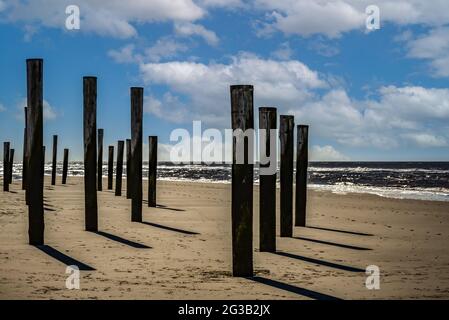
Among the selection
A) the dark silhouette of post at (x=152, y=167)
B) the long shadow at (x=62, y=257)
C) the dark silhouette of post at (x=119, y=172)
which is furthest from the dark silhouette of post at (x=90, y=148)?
the dark silhouette of post at (x=119, y=172)

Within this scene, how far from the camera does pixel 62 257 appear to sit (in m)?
8.14

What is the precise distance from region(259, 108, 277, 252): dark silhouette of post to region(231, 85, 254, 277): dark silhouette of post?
153 centimetres

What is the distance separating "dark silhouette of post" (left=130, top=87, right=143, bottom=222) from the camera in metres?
12.2

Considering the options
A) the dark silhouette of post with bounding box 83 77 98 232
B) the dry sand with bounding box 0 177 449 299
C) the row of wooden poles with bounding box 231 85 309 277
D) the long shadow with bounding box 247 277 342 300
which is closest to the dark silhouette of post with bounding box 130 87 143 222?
the dry sand with bounding box 0 177 449 299

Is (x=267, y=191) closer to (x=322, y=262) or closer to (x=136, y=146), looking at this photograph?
(x=322, y=262)

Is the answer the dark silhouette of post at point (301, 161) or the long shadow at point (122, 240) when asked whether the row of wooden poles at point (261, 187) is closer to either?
the dark silhouette of post at point (301, 161)

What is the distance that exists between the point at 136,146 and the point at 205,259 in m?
4.63

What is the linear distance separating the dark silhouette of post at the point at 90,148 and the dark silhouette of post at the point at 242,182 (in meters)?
4.41

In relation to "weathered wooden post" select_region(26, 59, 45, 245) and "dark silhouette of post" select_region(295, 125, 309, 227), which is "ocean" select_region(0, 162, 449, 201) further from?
"weathered wooden post" select_region(26, 59, 45, 245)

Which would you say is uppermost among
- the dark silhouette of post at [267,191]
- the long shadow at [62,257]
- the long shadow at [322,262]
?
the dark silhouette of post at [267,191]

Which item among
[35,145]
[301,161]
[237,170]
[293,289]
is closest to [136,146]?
[35,145]

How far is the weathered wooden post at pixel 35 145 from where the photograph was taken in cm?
896

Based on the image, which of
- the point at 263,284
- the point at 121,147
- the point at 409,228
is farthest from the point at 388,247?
the point at 121,147
